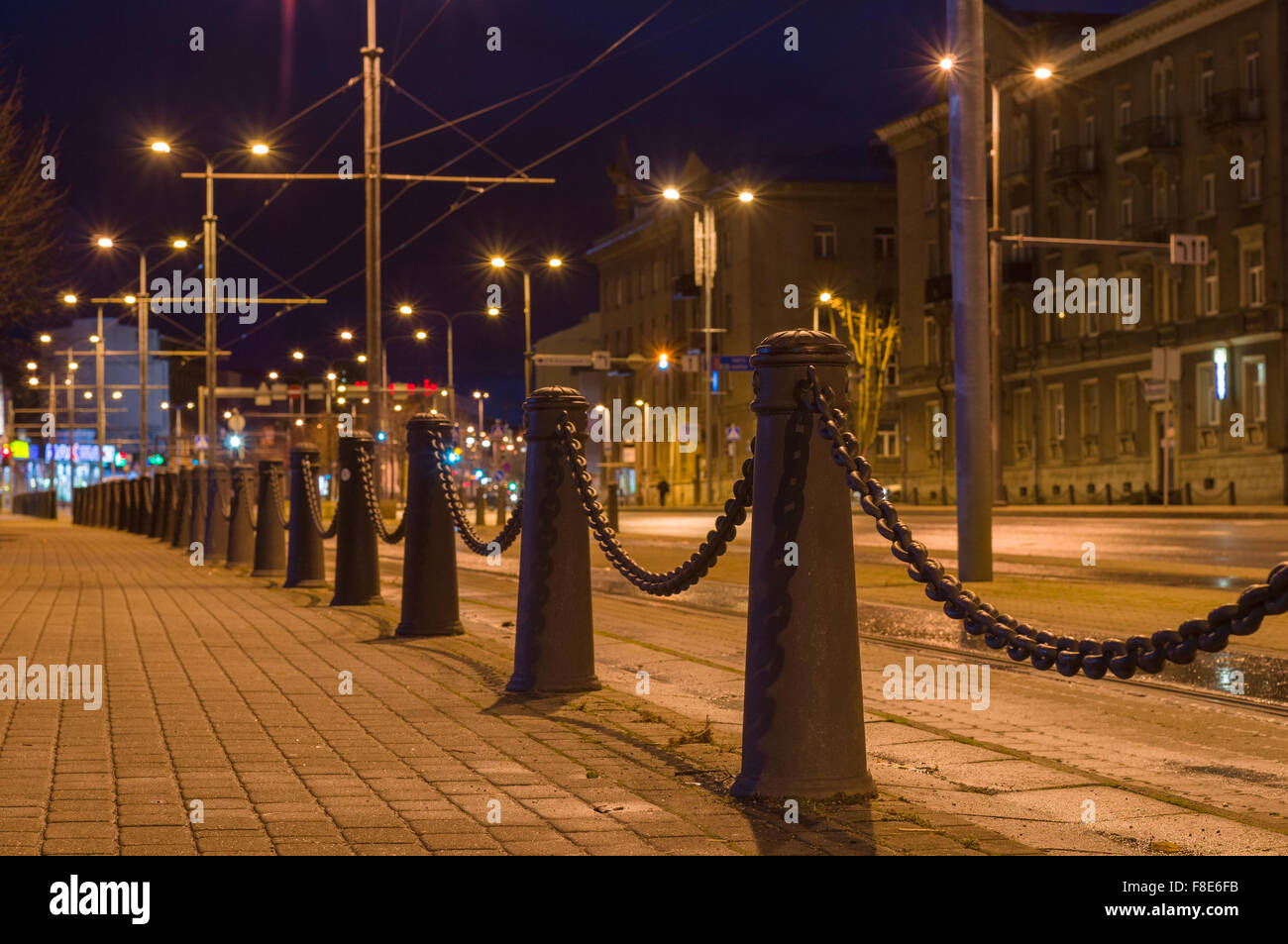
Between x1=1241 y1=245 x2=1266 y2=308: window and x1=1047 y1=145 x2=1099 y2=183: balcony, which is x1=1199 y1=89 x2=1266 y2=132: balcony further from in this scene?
x1=1047 y1=145 x2=1099 y2=183: balcony

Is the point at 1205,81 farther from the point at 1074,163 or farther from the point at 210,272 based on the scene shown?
the point at 210,272

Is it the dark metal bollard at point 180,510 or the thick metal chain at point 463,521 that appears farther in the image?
the dark metal bollard at point 180,510

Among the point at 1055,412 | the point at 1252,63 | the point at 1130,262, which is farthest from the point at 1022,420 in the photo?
the point at 1252,63

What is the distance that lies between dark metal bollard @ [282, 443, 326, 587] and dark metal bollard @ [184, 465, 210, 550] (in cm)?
1041

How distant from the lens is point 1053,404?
57.6 m

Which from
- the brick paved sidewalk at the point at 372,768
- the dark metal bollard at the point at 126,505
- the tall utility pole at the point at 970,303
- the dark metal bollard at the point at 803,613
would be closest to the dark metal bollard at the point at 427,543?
the brick paved sidewalk at the point at 372,768

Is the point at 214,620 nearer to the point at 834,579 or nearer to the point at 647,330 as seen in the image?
the point at 834,579

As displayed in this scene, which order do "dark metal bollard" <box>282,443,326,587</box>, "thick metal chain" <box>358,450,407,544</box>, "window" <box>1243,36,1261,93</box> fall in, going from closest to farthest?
"thick metal chain" <box>358,450,407,544</box> → "dark metal bollard" <box>282,443,326,587</box> → "window" <box>1243,36,1261,93</box>

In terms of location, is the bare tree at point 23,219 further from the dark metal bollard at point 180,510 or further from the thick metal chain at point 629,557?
the thick metal chain at point 629,557

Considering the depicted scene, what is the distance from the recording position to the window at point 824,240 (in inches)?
3155

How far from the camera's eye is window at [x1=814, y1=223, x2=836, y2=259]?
80125 mm

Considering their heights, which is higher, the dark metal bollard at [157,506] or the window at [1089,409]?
the window at [1089,409]

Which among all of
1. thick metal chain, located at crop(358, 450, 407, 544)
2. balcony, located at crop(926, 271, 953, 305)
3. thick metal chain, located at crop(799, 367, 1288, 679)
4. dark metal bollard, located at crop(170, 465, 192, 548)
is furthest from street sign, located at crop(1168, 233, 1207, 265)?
thick metal chain, located at crop(799, 367, 1288, 679)

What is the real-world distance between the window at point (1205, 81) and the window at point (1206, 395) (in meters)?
7.04
